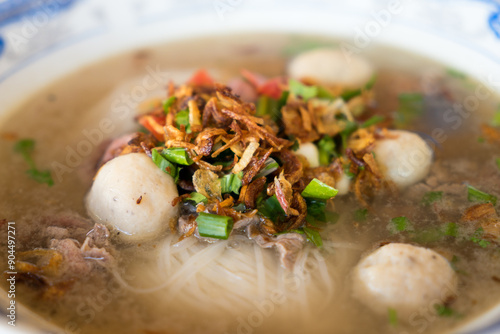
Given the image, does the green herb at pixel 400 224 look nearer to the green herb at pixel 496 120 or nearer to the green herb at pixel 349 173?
the green herb at pixel 349 173

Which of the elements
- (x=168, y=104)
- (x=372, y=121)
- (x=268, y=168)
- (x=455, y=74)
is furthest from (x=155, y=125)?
(x=455, y=74)

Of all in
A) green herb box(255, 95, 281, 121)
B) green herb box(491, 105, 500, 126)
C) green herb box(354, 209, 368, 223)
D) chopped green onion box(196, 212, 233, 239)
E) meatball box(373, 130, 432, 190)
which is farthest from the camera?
green herb box(491, 105, 500, 126)

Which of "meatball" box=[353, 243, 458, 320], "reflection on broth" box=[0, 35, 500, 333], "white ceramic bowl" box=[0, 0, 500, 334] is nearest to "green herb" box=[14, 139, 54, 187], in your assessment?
"reflection on broth" box=[0, 35, 500, 333]

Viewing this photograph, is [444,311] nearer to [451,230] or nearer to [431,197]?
[451,230]

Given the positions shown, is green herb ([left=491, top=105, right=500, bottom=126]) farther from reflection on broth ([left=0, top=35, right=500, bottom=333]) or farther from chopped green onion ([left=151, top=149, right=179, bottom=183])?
chopped green onion ([left=151, top=149, right=179, bottom=183])

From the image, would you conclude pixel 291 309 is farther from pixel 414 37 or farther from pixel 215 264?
pixel 414 37

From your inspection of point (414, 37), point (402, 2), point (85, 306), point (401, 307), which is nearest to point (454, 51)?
point (414, 37)

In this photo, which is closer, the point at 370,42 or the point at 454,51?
the point at 454,51
